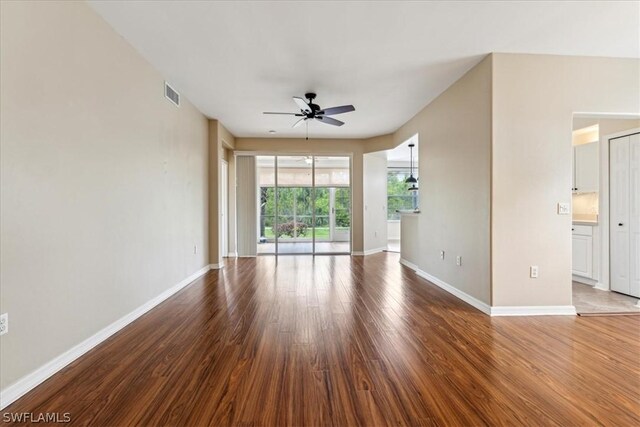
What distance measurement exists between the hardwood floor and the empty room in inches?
0.7

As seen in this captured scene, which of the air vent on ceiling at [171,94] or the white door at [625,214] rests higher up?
the air vent on ceiling at [171,94]

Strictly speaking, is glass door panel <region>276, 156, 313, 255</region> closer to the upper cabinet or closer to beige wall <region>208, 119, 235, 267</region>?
beige wall <region>208, 119, 235, 267</region>

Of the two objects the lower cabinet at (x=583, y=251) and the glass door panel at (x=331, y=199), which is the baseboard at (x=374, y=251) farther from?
the lower cabinet at (x=583, y=251)

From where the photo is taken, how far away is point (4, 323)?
169 cm

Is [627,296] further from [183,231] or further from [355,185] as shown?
[183,231]

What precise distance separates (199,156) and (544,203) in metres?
4.92

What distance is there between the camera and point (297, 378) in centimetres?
193

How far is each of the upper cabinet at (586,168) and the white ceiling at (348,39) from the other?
140cm

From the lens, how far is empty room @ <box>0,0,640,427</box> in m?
1.76

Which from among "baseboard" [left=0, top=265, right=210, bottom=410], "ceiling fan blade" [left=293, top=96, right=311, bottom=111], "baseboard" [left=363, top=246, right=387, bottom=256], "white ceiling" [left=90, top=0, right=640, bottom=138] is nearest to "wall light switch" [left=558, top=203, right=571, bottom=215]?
"white ceiling" [left=90, top=0, right=640, bottom=138]

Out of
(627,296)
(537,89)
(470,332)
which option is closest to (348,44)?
(537,89)

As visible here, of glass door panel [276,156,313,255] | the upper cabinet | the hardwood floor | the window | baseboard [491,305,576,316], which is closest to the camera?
the hardwood floor

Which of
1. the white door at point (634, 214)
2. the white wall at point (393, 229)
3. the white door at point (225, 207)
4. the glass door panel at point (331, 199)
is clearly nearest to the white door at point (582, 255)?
the white door at point (634, 214)

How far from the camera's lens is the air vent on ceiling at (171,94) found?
3.74 m
